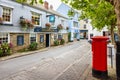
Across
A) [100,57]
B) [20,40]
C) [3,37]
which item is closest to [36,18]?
[20,40]

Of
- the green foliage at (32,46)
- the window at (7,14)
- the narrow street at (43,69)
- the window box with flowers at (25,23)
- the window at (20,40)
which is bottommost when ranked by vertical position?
the narrow street at (43,69)

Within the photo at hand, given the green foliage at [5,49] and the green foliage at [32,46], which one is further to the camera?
the green foliage at [32,46]

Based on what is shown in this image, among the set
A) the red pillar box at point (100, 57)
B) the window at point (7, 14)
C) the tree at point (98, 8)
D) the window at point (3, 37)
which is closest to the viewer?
the red pillar box at point (100, 57)

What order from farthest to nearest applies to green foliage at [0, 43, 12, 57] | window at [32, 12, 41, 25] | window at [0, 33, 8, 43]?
1. window at [32, 12, 41, 25]
2. window at [0, 33, 8, 43]
3. green foliage at [0, 43, 12, 57]

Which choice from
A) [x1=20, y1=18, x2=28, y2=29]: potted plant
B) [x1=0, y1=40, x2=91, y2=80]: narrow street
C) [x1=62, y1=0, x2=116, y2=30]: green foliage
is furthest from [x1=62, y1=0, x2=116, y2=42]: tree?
[x1=20, y1=18, x2=28, y2=29]: potted plant

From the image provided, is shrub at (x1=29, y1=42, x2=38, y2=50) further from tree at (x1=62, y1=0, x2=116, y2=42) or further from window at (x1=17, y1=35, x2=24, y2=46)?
tree at (x1=62, y1=0, x2=116, y2=42)

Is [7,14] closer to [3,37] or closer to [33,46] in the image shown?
[3,37]

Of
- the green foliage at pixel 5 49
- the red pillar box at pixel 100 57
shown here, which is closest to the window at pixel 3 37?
the green foliage at pixel 5 49

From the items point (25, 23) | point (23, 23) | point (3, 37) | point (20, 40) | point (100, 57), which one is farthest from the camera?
point (25, 23)

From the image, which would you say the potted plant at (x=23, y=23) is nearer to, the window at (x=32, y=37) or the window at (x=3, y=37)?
the window at (x=32, y=37)

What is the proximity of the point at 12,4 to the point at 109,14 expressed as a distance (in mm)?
10412

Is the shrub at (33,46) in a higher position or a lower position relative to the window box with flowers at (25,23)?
lower

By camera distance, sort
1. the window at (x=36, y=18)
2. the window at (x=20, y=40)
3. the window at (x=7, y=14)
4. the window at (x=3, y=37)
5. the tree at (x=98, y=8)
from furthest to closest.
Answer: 1. the window at (x=36, y=18)
2. the window at (x=20, y=40)
3. the window at (x=7, y=14)
4. the window at (x=3, y=37)
5. the tree at (x=98, y=8)

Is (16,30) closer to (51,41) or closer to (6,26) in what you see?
(6,26)
